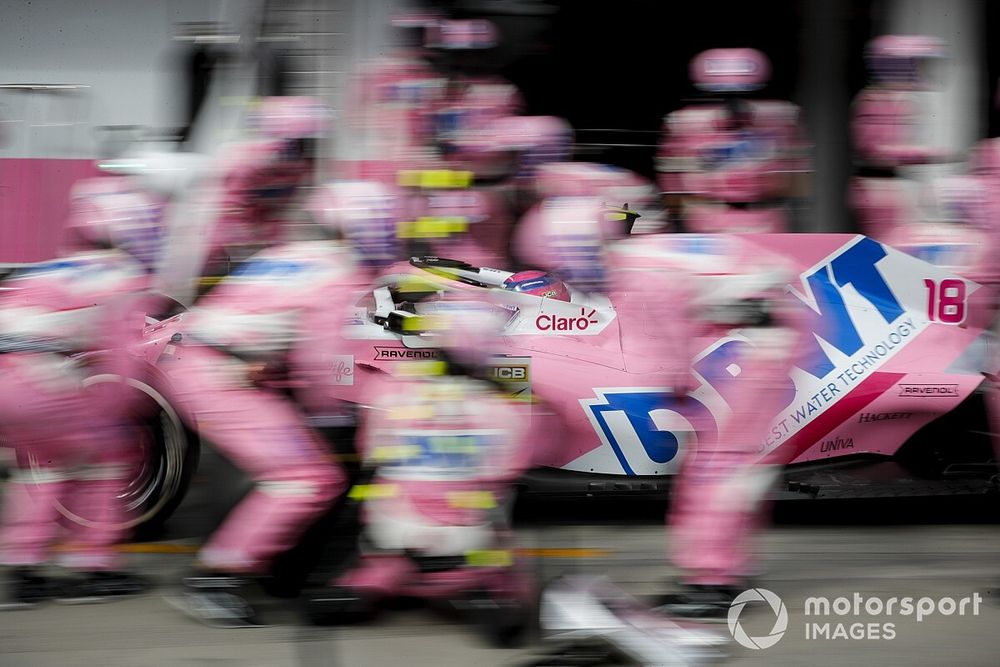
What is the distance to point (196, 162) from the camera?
3.80m

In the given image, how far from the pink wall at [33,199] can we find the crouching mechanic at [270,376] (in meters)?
3.39

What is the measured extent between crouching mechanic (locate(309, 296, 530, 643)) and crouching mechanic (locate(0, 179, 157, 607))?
33.3 inches

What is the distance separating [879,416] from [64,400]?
2.77 meters

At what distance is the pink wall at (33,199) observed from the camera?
257 inches

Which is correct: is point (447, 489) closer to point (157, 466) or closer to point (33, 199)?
point (157, 466)

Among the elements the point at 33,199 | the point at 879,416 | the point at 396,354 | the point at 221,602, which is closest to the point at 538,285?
the point at 396,354

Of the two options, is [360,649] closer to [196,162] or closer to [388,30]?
→ [196,162]

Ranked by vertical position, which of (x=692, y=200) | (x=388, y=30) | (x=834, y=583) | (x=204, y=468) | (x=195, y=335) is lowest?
(x=834, y=583)

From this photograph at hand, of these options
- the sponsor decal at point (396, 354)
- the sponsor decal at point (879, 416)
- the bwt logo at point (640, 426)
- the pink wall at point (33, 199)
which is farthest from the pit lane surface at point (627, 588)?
the pink wall at point (33, 199)

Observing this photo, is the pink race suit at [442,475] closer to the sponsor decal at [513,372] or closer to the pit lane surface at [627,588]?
the pit lane surface at [627,588]

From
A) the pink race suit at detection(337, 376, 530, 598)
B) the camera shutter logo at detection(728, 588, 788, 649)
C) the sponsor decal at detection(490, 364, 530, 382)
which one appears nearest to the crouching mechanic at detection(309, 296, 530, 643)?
the pink race suit at detection(337, 376, 530, 598)

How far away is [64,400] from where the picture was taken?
3.66 m

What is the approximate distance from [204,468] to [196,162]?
105cm

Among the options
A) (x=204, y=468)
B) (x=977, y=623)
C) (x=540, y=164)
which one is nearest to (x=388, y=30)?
(x=540, y=164)
